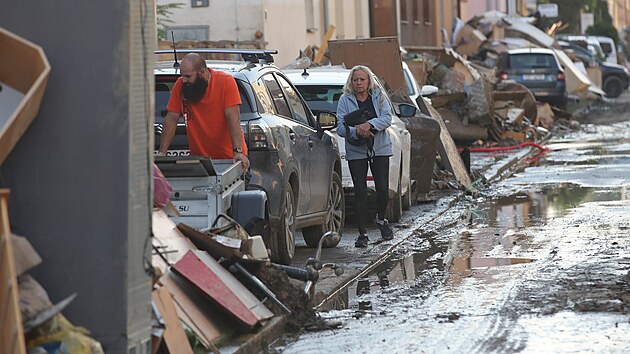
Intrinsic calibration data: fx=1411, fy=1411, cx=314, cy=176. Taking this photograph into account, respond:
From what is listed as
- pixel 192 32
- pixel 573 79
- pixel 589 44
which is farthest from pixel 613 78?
pixel 192 32

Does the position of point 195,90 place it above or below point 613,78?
above

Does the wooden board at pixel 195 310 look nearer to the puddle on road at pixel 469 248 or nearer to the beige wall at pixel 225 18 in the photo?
the puddle on road at pixel 469 248

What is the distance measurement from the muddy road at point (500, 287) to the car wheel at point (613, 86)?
123ft

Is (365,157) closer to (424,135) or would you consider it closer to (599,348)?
(424,135)

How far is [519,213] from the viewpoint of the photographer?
52.0 feet

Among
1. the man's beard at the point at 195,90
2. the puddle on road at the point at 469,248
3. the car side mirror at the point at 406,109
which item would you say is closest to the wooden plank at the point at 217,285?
the puddle on road at the point at 469,248

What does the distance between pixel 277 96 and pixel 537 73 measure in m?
27.0

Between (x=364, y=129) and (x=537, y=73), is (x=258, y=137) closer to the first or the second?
(x=364, y=129)

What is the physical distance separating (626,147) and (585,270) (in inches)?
676

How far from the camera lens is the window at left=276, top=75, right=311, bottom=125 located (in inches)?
479

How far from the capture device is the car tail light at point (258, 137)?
10.9m

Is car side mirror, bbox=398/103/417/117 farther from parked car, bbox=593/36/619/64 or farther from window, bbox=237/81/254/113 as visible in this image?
parked car, bbox=593/36/619/64

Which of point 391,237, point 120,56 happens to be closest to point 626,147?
point 391,237

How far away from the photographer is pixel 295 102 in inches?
487
